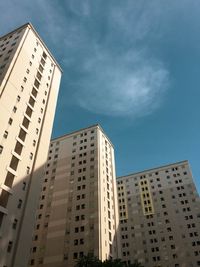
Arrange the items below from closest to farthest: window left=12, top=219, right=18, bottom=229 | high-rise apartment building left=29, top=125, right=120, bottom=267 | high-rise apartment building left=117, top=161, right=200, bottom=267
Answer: window left=12, top=219, right=18, bottom=229
high-rise apartment building left=29, top=125, right=120, bottom=267
high-rise apartment building left=117, top=161, right=200, bottom=267

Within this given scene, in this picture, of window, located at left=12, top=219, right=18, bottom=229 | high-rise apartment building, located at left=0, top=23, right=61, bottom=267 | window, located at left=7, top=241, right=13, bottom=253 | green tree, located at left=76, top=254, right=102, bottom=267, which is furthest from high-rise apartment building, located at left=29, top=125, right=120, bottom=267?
window, located at left=7, top=241, right=13, bottom=253

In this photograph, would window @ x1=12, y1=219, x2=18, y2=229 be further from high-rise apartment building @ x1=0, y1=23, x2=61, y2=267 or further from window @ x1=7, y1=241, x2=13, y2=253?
window @ x1=7, y1=241, x2=13, y2=253

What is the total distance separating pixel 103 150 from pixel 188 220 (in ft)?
108

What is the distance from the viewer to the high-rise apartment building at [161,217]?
241 feet

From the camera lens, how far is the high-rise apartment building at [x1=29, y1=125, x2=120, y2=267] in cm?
5147

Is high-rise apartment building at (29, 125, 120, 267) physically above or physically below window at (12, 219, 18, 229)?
above

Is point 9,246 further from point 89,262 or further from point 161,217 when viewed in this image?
point 161,217

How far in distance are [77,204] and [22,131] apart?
25.8m

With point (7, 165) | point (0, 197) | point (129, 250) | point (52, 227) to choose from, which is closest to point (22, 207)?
point (0, 197)

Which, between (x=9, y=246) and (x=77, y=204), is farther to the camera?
(x=77, y=204)

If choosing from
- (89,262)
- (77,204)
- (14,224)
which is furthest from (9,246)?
(77,204)

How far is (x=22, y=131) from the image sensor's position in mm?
38625

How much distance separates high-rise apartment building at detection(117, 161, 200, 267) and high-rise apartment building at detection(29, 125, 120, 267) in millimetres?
23846

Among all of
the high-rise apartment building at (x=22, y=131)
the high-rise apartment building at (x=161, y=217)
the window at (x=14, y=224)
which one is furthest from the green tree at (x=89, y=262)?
the high-rise apartment building at (x=161, y=217)
